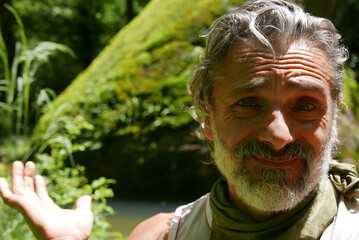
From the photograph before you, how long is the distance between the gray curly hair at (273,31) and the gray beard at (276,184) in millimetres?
318

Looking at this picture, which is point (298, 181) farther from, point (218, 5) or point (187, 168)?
point (218, 5)

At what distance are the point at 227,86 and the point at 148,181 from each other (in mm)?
3328

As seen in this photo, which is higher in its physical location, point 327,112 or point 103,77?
point 327,112

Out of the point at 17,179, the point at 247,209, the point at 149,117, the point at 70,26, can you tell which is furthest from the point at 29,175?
the point at 70,26

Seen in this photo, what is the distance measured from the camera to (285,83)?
1691 millimetres

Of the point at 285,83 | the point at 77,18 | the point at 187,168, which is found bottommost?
the point at 77,18

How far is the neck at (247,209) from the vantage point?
1795mm

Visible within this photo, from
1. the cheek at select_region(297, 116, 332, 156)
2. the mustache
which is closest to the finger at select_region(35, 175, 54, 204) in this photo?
the mustache

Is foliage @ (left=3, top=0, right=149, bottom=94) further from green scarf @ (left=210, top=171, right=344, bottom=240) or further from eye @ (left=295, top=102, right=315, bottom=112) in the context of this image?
eye @ (left=295, top=102, right=315, bottom=112)

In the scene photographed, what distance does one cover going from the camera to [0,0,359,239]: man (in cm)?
165

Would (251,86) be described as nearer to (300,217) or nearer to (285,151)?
(285,151)

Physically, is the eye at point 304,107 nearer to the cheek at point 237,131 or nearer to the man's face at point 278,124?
the man's face at point 278,124

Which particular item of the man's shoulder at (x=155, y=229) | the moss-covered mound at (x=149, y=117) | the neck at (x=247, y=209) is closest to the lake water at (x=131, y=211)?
the moss-covered mound at (x=149, y=117)

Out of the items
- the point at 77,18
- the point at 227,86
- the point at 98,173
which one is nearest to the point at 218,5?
the point at 98,173
